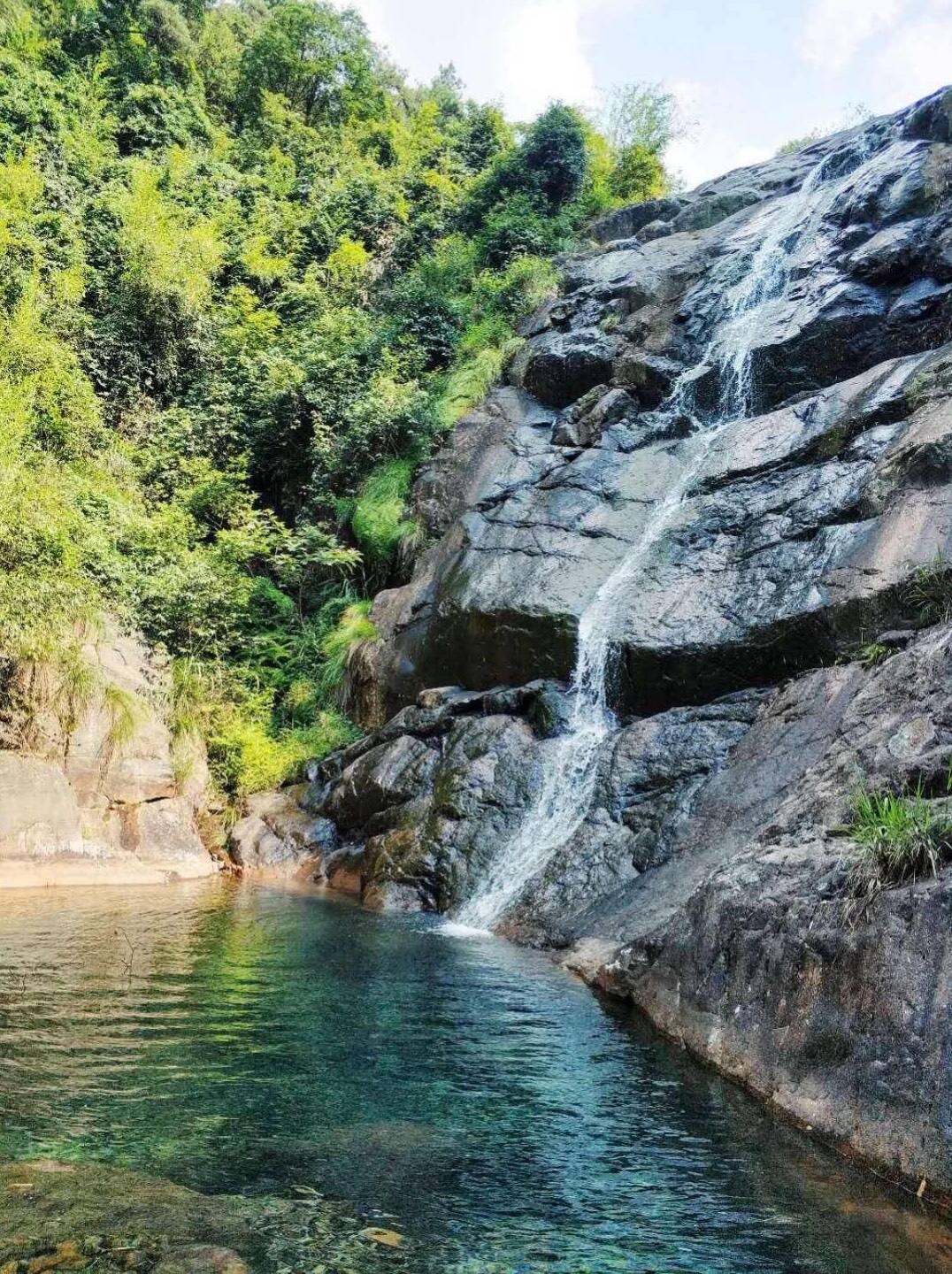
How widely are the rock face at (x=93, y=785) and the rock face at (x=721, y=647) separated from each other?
2.51 metres

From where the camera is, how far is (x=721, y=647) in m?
11.9

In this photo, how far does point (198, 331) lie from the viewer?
938 inches

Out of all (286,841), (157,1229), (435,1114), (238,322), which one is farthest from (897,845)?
(238,322)

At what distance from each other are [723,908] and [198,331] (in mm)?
22135

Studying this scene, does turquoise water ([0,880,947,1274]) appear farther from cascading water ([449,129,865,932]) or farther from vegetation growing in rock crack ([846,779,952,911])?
cascading water ([449,129,865,932])

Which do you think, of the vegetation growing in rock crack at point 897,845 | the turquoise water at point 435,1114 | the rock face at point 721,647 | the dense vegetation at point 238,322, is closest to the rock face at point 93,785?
the dense vegetation at point 238,322

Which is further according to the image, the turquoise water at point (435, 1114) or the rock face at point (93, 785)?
the rock face at point (93, 785)

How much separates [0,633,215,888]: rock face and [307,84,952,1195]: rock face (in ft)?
8.22

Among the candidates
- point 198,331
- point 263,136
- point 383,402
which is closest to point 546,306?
point 383,402

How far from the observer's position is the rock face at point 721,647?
5227 millimetres

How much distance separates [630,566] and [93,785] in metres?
8.68

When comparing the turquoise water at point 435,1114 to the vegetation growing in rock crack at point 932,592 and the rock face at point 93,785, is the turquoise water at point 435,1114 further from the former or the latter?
the vegetation growing in rock crack at point 932,592

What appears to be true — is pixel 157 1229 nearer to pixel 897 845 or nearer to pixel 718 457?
pixel 897 845

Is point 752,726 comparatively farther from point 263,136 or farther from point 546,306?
point 263,136
